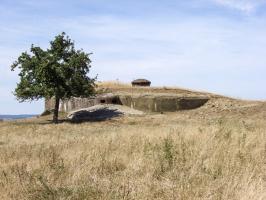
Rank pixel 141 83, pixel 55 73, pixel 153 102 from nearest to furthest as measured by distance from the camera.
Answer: pixel 55 73, pixel 153 102, pixel 141 83

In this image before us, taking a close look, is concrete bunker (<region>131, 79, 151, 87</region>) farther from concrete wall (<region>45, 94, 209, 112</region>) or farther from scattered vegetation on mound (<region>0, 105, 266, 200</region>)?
scattered vegetation on mound (<region>0, 105, 266, 200</region>)

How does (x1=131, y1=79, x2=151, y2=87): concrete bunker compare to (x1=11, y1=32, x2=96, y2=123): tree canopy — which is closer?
(x1=11, y1=32, x2=96, y2=123): tree canopy

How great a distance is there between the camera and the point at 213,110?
50.8 metres

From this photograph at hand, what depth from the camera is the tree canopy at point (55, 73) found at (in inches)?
1807

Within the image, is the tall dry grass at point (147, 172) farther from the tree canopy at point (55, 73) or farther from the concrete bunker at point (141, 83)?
the concrete bunker at point (141, 83)

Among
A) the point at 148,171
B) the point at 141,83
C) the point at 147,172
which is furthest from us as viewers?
the point at 141,83

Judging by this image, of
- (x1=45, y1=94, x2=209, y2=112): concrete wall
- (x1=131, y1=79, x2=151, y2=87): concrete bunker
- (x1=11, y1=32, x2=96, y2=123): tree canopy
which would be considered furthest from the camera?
(x1=131, y1=79, x2=151, y2=87): concrete bunker

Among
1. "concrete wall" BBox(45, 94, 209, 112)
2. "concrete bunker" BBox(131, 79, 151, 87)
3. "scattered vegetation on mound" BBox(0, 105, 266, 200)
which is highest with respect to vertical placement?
"concrete bunker" BBox(131, 79, 151, 87)

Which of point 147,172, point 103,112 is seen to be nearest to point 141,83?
point 103,112

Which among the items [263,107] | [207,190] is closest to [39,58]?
[263,107]

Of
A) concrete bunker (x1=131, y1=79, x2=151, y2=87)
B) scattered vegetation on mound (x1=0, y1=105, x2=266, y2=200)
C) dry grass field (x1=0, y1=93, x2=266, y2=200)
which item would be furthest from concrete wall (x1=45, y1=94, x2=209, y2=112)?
scattered vegetation on mound (x1=0, y1=105, x2=266, y2=200)

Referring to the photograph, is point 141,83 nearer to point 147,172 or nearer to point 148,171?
point 148,171

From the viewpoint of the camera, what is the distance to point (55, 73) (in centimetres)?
4584

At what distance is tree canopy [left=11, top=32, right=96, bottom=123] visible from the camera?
45.9 meters
